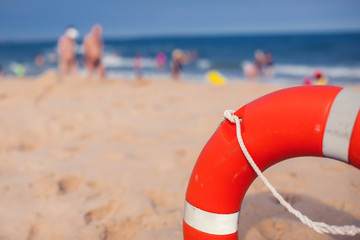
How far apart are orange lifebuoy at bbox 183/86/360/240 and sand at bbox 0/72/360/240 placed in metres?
0.51

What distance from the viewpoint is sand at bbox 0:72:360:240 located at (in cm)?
197

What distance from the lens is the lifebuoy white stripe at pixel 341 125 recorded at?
1.11m

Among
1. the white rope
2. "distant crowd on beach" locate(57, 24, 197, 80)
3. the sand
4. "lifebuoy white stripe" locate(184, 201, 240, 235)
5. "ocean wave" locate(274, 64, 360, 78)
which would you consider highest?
"distant crowd on beach" locate(57, 24, 197, 80)

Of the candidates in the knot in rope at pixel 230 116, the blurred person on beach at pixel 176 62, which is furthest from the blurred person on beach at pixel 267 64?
the knot in rope at pixel 230 116

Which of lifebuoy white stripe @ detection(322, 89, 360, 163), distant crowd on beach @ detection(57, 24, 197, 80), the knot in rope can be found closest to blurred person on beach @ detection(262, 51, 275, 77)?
distant crowd on beach @ detection(57, 24, 197, 80)

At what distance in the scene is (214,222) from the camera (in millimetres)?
1405

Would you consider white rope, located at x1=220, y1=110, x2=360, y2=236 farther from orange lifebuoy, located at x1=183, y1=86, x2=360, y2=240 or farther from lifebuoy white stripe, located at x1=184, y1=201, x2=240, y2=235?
lifebuoy white stripe, located at x1=184, y1=201, x2=240, y2=235

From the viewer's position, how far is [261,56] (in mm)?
13914

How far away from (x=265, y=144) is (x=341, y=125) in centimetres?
27


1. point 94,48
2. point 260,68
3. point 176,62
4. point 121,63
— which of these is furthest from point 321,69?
point 121,63

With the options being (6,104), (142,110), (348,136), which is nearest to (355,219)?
(348,136)

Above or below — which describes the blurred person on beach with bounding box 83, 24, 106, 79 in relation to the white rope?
above

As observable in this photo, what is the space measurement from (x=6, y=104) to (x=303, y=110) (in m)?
5.09

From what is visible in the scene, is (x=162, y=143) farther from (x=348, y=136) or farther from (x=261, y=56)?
(x=261, y=56)
